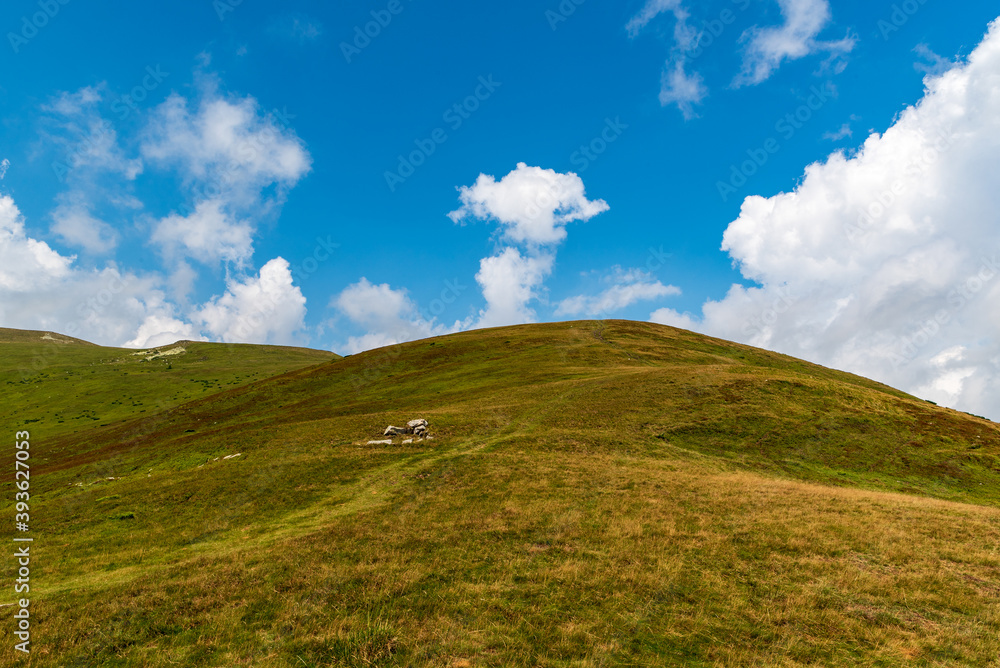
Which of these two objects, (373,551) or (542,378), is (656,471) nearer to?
(373,551)

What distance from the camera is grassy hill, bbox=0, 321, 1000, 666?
1209 cm

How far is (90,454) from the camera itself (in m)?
→ 46.1

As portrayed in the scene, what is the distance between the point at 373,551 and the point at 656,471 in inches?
814

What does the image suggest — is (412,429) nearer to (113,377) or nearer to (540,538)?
(540,538)

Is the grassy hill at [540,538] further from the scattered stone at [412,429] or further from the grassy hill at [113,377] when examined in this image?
the grassy hill at [113,377]

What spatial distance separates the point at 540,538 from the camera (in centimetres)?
1886

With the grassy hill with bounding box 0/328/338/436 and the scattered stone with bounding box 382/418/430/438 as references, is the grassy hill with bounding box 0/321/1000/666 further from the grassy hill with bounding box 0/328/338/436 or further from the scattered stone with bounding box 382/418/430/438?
the grassy hill with bounding box 0/328/338/436

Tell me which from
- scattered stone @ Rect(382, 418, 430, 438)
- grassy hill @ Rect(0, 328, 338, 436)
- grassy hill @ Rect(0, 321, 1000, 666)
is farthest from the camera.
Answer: grassy hill @ Rect(0, 328, 338, 436)

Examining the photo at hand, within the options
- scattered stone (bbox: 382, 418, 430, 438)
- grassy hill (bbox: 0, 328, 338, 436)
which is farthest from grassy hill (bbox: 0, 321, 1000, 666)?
grassy hill (bbox: 0, 328, 338, 436)

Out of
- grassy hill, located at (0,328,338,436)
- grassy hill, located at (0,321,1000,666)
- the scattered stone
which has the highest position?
grassy hill, located at (0,328,338,436)

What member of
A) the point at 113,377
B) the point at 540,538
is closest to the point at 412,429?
the point at 540,538

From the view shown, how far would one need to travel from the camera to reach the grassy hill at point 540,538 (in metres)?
12.1

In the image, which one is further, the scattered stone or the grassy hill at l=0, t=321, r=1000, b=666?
the scattered stone

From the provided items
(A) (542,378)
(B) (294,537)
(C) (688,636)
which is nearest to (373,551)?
(B) (294,537)
